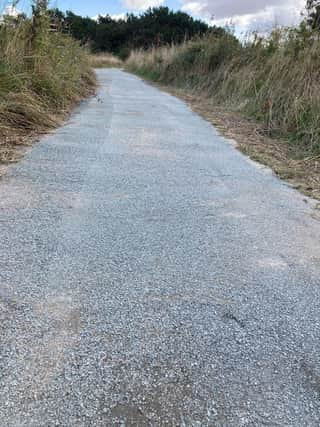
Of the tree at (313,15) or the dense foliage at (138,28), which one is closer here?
the tree at (313,15)

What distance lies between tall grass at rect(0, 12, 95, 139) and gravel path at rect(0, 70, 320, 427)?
138cm

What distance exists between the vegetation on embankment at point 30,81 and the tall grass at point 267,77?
115 inches

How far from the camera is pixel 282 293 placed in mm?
1457

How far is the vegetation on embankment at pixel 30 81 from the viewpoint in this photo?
364cm

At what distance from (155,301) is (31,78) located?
3.96 m

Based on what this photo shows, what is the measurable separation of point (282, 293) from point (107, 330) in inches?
28.6

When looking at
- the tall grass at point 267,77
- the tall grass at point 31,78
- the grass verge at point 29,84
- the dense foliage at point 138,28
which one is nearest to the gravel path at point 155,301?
the grass verge at point 29,84

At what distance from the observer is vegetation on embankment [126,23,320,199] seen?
3685 mm

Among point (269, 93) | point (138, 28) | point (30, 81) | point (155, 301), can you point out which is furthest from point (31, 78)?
point (138, 28)

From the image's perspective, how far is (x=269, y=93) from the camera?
5684 millimetres

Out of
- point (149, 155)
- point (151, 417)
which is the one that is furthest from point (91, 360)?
point (149, 155)

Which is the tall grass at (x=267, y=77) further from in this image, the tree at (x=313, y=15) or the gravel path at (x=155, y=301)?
the gravel path at (x=155, y=301)

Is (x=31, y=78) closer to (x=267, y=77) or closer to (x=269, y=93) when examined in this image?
(x=269, y=93)

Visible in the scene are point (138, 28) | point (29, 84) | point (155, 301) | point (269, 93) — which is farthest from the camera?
point (138, 28)
